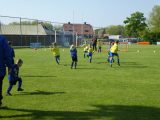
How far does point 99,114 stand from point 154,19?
116 meters

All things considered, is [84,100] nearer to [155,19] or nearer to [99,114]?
[99,114]

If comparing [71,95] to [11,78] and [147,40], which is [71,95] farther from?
[147,40]

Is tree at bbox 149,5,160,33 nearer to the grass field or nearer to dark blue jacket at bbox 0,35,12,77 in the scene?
the grass field

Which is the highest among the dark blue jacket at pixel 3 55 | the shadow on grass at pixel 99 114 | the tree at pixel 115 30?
the tree at pixel 115 30

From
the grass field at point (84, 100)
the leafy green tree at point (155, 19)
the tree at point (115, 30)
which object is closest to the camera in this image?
the grass field at point (84, 100)

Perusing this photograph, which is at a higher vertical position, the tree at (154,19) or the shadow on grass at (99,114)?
the tree at (154,19)

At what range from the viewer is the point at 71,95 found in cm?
1200

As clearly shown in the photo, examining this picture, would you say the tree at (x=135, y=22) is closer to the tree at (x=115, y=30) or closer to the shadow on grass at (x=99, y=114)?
the tree at (x=115, y=30)

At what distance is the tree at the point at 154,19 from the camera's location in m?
120

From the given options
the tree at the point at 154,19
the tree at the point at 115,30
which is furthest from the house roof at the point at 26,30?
the tree at the point at 115,30

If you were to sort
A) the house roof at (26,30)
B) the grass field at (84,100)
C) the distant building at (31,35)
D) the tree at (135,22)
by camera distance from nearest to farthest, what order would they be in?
1. the grass field at (84,100)
2. the distant building at (31,35)
3. the house roof at (26,30)
4. the tree at (135,22)

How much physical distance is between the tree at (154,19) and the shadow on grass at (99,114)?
11118cm

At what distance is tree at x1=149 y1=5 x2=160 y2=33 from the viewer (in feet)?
393

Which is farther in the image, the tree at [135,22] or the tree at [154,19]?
the tree at [135,22]
